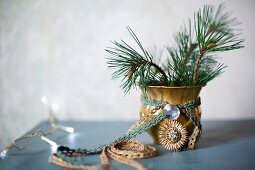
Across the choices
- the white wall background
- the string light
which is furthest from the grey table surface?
the white wall background

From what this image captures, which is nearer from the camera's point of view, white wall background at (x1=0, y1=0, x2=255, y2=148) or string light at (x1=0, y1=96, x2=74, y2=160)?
string light at (x1=0, y1=96, x2=74, y2=160)

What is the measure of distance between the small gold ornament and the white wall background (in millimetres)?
347

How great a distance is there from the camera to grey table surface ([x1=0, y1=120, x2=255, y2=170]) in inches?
22.2

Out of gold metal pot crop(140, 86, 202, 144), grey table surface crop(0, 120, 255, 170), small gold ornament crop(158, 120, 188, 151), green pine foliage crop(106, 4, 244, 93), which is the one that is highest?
green pine foliage crop(106, 4, 244, 93)

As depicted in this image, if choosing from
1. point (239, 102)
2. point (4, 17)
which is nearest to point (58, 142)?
point (4, 17)

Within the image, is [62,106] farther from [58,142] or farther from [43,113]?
[58,142]

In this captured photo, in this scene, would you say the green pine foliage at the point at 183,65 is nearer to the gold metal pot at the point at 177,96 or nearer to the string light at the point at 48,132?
the gold metal pot at the point at 177,96

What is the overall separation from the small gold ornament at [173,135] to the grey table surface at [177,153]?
0.05ft

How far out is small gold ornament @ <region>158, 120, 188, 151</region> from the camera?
62cm

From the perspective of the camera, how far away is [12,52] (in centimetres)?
97

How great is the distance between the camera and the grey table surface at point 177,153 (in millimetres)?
564

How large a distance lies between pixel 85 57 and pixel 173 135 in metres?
0.44

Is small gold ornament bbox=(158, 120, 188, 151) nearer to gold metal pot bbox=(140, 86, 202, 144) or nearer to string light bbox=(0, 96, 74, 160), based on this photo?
gold metal pot bbox=(140, 86, 202, 144)

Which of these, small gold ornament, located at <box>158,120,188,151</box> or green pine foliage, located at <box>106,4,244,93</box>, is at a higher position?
green pine foliage, located at <box>106,4,244,93</box>
